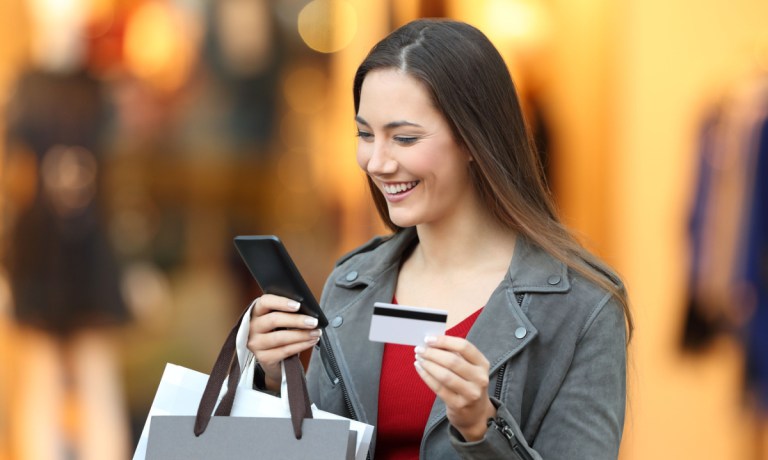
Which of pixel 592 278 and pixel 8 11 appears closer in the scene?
pixel 592 278

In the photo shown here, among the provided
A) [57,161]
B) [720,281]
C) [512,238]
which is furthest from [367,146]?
Answer: [720,281]

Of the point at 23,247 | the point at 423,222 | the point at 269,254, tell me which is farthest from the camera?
the point at 23,247

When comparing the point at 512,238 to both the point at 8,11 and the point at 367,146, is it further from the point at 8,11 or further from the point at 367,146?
the point at 8,11

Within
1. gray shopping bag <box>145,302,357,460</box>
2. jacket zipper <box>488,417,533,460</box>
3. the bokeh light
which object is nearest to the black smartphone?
gray shopping bag <box>145,302,357,460</box>

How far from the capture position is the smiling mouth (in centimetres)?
198

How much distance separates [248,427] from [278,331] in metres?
0.19

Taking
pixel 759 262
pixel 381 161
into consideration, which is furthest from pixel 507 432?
pixel 759 262

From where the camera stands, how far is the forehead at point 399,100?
195cm

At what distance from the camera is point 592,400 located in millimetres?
1877

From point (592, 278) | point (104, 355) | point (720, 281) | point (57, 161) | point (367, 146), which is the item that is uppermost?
point (367, 146)

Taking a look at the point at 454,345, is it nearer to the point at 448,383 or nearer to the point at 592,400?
the point at 448,383

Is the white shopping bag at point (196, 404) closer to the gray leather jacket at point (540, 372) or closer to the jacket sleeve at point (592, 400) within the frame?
the gray leather jacket at point (540, 372)

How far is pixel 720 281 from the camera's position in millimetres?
5047

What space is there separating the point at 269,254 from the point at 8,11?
10.9 feet
